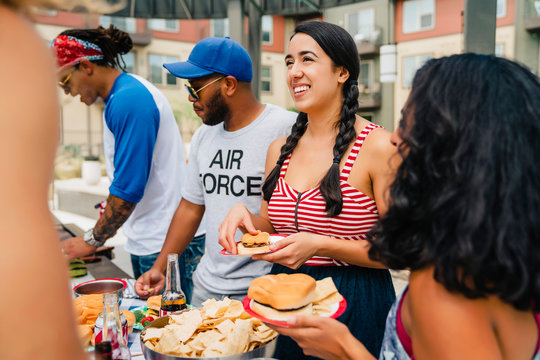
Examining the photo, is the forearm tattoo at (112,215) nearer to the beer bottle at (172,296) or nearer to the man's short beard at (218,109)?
the man's short beard at (218,109)

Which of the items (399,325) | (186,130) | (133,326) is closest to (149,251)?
(133,326)

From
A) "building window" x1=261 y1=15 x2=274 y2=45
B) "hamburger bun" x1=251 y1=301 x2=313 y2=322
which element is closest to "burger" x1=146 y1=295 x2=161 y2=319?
"hamburger bun" x1=251 y1=301 x2=313 y2=322

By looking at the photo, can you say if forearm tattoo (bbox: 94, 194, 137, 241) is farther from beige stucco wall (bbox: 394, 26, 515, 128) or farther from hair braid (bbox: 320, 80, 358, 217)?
beige stucco wall (bbox: 394, 26, 515, 128)

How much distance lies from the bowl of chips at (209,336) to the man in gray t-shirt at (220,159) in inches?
23.8

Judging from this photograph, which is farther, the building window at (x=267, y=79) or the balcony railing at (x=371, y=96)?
the building window at (x=267, y=79)

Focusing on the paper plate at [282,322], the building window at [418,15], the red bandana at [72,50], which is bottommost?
the paper plate at [282,322]

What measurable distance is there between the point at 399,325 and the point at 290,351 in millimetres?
735

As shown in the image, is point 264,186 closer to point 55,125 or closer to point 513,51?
point 55,125

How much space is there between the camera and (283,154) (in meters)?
2.02

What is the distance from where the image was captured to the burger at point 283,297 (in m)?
1.24

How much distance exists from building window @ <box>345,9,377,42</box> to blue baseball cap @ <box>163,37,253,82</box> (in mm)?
22111

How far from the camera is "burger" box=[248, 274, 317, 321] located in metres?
1.24

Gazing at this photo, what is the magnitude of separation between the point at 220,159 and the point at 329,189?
77 cm

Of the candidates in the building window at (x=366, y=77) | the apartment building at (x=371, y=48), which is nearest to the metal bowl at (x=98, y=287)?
the apartment building at (x=371, y=48)
